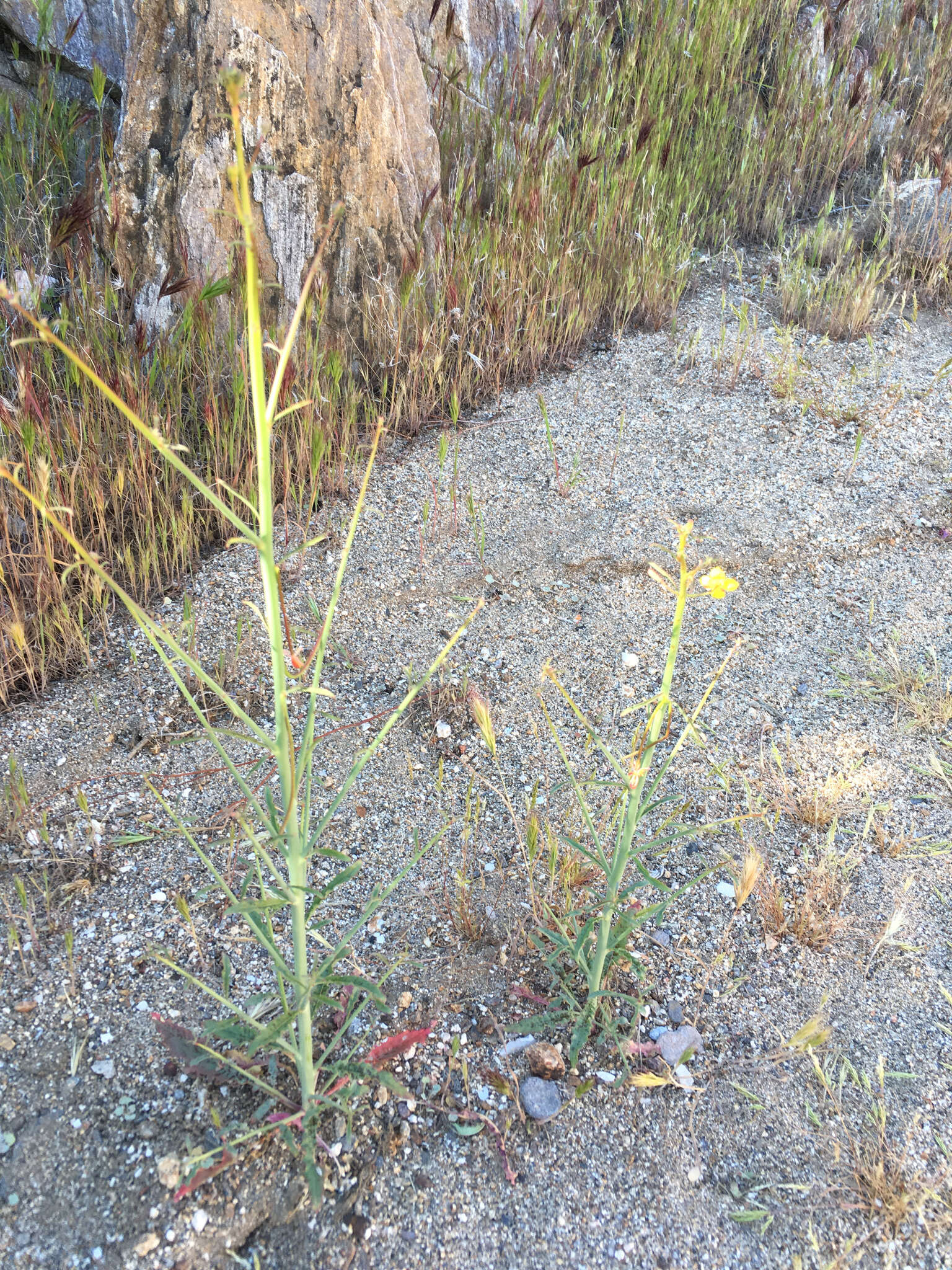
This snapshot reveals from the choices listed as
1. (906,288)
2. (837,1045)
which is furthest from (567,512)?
(906,288)

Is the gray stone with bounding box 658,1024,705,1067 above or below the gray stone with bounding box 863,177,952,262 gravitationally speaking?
below

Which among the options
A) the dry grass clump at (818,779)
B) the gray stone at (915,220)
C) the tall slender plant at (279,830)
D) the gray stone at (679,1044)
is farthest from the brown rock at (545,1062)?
the gray stone at (915,220)

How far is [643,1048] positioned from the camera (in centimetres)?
138

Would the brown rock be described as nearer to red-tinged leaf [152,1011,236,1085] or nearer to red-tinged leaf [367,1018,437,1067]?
red-tinged leaf [367,1018,437,1067]

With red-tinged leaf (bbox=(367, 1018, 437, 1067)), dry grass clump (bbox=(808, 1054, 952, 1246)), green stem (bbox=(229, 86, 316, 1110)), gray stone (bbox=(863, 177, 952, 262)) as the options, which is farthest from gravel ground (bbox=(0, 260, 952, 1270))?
gray stone (bbox=(863, 177, 952, 262))

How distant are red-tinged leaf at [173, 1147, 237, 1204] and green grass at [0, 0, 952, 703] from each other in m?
0.92

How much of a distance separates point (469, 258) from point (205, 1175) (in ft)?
8.32

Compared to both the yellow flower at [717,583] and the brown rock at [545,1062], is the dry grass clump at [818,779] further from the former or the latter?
the yellow flower at [717,583]

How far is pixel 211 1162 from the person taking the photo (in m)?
1.18

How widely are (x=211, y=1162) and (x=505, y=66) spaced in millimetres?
3479

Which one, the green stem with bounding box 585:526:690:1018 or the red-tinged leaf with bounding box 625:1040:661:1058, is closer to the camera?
the green stem with bounding box 585:526:690:1018

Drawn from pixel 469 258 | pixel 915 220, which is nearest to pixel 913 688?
pixel 469 258

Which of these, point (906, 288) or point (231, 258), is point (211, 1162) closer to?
point (231, 258)

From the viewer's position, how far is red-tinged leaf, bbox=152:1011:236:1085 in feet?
4.09
